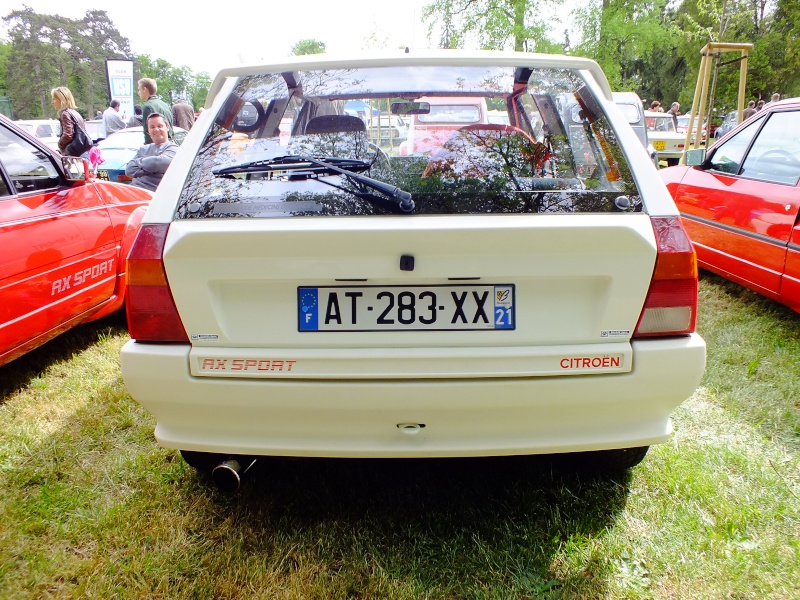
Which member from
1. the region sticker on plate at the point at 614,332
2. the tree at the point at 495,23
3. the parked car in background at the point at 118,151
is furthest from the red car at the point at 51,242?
the tree at the point at 495,23

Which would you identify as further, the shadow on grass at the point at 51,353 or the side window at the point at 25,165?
the shadow on grass at the point at 51,353

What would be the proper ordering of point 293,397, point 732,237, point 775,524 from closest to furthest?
point 293,397 < point 775,524 < point 732,237

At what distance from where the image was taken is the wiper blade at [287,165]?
6.17ft

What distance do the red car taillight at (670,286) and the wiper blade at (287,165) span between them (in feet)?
3.05

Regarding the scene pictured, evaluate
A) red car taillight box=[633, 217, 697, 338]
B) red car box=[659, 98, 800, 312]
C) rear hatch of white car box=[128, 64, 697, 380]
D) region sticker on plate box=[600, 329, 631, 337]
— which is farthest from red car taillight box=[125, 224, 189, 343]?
red car box=[659, 98, 800, 312]

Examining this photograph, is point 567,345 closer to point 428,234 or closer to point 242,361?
point 428,234

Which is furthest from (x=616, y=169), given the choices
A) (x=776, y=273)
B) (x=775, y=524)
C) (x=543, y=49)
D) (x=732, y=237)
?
(x=543, y=49)

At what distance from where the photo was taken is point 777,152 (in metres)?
4.04

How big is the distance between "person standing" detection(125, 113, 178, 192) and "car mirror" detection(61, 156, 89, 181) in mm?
2142

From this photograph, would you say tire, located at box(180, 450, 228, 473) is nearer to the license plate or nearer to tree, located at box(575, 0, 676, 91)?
the license plate

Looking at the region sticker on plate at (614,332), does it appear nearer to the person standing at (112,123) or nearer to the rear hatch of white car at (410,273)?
the rear hatch of white car at (410,273)

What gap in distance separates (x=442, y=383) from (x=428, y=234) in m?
0.44

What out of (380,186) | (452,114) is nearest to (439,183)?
(380,186)

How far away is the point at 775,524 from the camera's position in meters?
2.11
